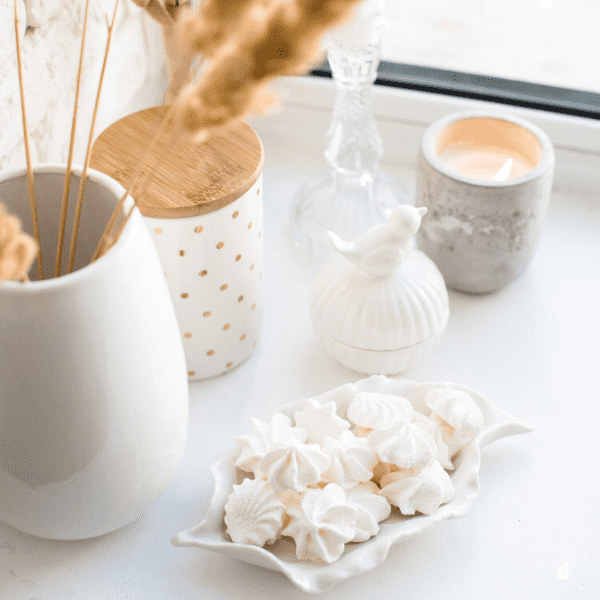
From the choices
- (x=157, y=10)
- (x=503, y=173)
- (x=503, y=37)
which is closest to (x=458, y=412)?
(x=503, y=173)

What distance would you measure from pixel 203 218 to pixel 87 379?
0.51 ft

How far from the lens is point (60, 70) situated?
1.72 feet

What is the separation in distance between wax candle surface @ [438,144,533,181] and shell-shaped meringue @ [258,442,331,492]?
29 cm

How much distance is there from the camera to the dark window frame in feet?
2.36

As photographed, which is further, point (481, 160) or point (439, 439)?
point (481, 160)

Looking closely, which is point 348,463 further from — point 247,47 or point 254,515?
point 247,47

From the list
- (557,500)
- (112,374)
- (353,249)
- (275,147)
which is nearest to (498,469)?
(557,500)

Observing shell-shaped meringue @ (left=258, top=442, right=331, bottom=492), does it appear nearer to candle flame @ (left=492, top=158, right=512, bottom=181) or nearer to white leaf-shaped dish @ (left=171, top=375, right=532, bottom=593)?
white leaf-shaped dish @ (left=171, top=375, right=532, bottom=593)

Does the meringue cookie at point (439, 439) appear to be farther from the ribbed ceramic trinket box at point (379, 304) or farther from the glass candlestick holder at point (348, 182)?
the glass candlestick holder at point (348, 182)

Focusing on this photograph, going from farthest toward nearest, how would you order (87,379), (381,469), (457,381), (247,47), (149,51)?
1. (149,51)
2. (457,381)
3. (381,469)
4. (87,379)
5. (247,47)

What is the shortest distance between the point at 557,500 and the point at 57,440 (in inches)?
13.0

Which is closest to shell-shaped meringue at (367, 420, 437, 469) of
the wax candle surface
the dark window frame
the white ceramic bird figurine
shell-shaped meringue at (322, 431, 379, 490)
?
shell-shaped meringue at (322, 431, 379, 490)

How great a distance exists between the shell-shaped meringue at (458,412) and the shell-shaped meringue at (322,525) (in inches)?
3.6

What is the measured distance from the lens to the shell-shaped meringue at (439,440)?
1.53 feet
